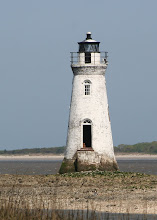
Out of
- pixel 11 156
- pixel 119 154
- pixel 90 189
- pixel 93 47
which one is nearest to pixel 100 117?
pixel 93 47

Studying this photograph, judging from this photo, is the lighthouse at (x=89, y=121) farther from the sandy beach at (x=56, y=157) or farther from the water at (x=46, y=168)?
the sandy beach at (x=56, y=157)

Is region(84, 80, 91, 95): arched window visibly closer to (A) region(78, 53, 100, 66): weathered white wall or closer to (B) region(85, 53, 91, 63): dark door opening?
(A) region(78, 53, 100, 66): weathered white wall

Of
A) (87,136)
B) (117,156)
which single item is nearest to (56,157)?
(117,156)

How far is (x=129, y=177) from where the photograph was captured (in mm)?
36531

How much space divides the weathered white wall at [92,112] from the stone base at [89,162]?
0.24 metres

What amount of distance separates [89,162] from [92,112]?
111 inches

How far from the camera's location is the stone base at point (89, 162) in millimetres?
39938

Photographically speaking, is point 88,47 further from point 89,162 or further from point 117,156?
point 117,156

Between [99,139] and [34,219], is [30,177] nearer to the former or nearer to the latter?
[99,139]

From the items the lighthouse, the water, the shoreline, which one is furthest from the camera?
the shoreline

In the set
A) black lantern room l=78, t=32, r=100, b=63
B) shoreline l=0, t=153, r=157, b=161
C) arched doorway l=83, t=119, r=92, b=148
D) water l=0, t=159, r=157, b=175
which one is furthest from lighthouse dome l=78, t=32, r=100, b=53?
shoreline l=0, t=153, r=157, b=161

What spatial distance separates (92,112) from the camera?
39.9 meters

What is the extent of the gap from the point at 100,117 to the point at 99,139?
1.23 m

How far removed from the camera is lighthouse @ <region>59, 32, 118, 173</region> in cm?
3991
